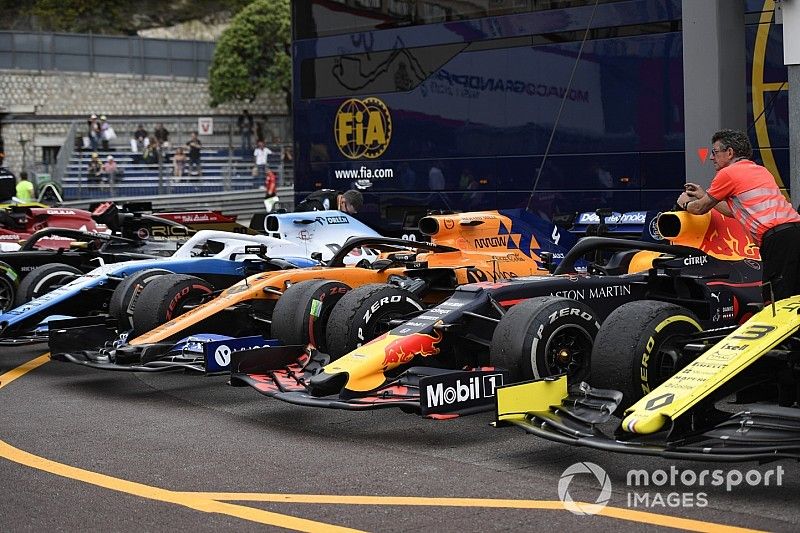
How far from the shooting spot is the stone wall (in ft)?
130

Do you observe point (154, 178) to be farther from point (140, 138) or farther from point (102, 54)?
point (102, 54)

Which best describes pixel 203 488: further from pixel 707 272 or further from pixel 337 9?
pixel 337 9

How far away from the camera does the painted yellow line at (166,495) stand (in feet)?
18.7

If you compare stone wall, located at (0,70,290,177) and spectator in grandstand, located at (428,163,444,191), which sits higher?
stone wall, located at (0,70,290,177)

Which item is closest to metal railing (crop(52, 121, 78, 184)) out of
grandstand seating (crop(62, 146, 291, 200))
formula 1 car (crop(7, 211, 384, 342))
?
grandstand seating (crop(62, 146, 291, 200))

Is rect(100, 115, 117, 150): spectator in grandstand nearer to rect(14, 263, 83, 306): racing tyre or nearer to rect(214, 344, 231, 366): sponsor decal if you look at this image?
rect(14, 263, 83, 306): racing tyre

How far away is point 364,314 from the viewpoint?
8547 mm

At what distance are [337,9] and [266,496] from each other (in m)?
11.8

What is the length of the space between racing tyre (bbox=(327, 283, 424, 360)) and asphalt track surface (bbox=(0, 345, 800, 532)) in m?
0.50

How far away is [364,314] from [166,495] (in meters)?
2.56

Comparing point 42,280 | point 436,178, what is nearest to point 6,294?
point 42,280

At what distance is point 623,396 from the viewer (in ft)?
22.3

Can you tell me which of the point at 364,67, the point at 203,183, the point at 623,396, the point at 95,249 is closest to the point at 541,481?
the point at 623,396

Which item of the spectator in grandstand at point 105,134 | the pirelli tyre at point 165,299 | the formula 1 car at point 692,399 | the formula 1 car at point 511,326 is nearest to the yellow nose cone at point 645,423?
the formula 1 car at point 692,399
